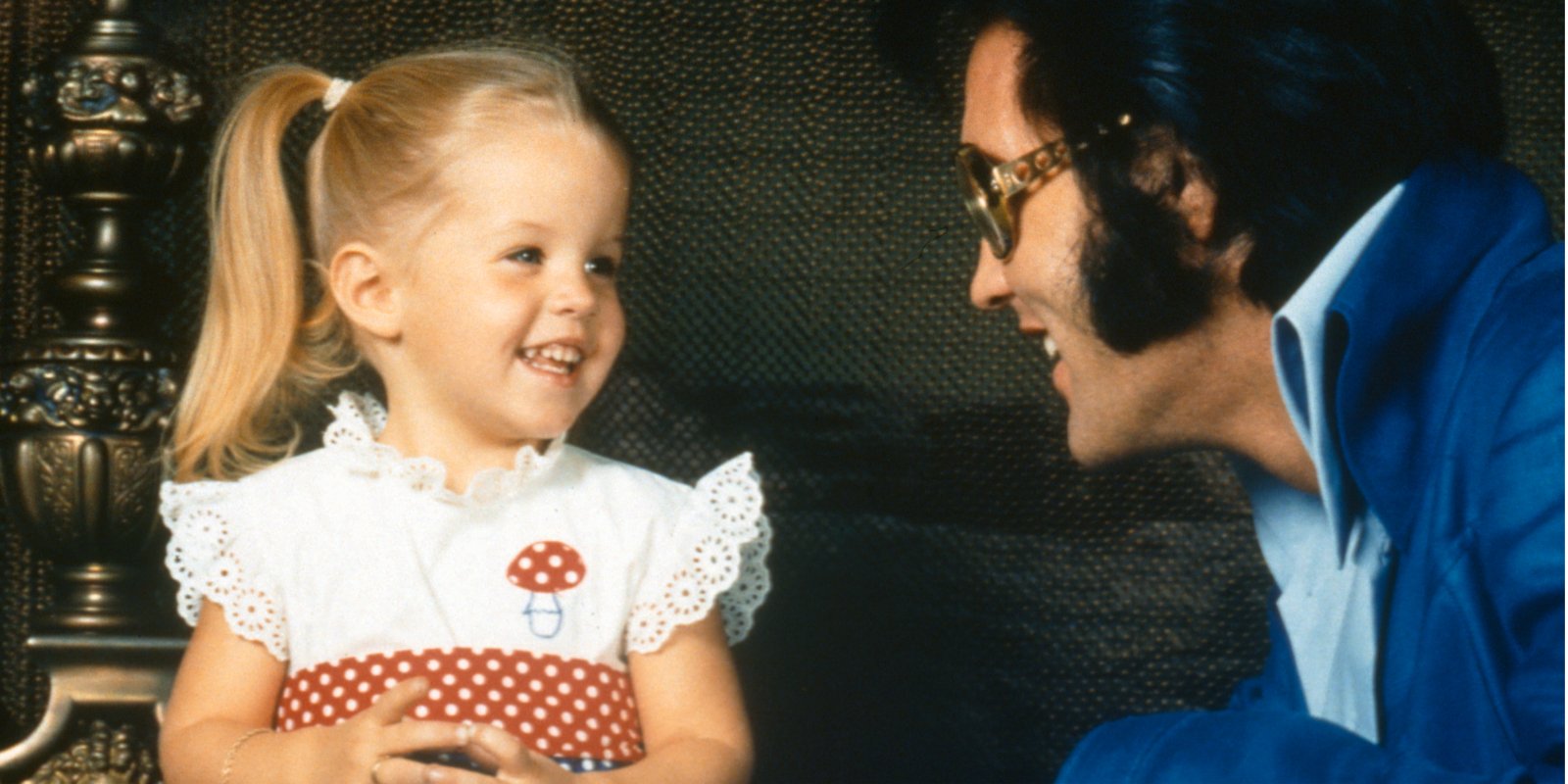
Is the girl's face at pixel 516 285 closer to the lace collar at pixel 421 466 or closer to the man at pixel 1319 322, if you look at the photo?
the lace collar at pixel 421 466

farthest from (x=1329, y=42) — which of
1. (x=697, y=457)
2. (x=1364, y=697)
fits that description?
(x=697, y=457)

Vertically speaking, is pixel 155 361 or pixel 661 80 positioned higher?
pixel 661 80

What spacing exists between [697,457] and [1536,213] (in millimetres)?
476

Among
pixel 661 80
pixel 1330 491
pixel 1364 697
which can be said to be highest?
pixel 661 80

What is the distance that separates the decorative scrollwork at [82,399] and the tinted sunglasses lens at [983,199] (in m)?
0.45

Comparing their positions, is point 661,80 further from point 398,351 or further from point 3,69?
point 3,69

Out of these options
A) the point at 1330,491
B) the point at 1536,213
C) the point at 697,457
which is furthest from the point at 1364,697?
the point at 697,457

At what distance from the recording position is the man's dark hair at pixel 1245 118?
790 mm

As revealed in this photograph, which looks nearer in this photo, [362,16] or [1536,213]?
[1536,213]

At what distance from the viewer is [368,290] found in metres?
0.86

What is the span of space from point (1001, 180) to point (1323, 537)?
10.4 inches

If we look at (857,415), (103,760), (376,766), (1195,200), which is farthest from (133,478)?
(1195,200)

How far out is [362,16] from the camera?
3.25ft

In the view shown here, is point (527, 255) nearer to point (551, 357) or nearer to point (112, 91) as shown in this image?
point (551, 357)
